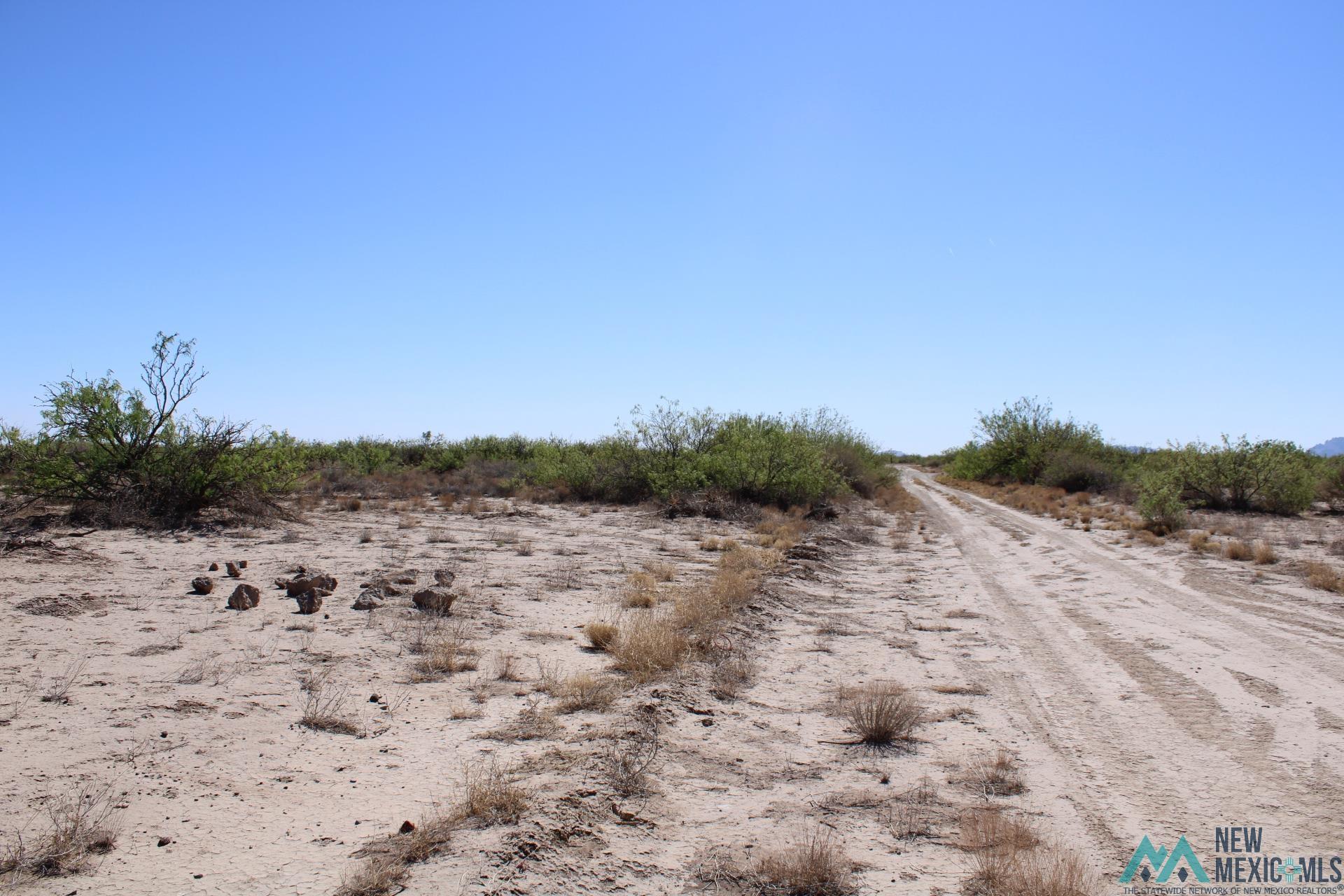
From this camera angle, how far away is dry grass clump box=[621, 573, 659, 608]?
34.4 ft

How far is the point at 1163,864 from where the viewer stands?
3918 millimetres

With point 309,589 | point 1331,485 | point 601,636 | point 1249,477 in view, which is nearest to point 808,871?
point 601,636

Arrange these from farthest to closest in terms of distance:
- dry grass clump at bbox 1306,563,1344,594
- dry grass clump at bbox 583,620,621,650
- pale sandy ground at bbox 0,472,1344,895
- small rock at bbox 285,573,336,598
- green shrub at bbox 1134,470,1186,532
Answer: green shrub at bbox 1134,470,1186,532
dry grass clump at bbox 1306,563,1344,594
small rock at bbox 285,573,336,598
dry grass clump at bbox 583,620,621,650
pale sandy ground at bbox 0,472,1344,895

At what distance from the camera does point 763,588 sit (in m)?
11.6

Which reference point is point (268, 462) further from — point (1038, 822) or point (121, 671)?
point (1038, 822)

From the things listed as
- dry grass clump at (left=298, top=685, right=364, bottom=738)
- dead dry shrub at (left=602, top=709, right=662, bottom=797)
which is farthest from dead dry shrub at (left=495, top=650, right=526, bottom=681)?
dead dry shrub at (left=602, top=709, right=662, bottom=797)

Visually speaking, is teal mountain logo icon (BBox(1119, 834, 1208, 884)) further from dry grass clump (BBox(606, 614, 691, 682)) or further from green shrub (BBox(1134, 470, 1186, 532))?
green shrub (BBox(1134, 470, 1186, 532))

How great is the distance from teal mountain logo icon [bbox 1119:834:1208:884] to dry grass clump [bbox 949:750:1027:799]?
827mm

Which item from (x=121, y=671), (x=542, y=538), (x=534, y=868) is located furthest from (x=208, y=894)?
(x=542, y=538)

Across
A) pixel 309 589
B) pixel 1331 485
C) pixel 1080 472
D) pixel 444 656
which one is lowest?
pixel 444 656

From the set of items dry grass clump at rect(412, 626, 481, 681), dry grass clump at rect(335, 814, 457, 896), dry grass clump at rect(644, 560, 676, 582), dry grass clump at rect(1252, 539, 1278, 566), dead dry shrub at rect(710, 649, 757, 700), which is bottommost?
dry grass clump at rect(335, 814, 457, 896)

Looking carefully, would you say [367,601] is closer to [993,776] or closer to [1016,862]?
[993,776]

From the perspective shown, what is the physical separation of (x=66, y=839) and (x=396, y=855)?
1.63 meters

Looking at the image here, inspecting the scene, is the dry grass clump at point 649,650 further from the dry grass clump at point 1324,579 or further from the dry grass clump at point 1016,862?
the dry grass clump at point 1324,579
